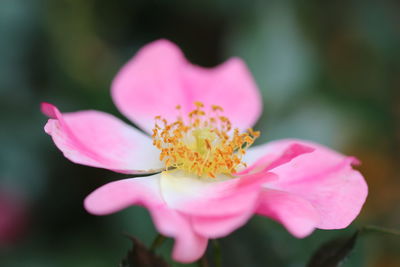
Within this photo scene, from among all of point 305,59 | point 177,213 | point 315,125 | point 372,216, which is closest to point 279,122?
point 315,125

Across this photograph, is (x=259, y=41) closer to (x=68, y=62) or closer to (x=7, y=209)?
(x=68, y=62)

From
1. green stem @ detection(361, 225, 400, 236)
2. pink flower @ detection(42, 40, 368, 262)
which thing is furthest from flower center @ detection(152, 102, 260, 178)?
green stem @ detection(361, 225, 400, 236)

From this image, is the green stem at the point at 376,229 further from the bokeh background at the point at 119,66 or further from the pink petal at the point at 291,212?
the bokeh background at the point at 119,66

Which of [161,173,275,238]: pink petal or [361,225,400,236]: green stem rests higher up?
[161,173,275,238]: pink petal

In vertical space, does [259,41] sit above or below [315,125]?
above

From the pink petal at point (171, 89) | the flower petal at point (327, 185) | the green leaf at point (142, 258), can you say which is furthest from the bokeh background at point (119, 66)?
the green leaf at point (142, 258)

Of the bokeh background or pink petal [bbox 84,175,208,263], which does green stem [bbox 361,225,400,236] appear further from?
the bokeh background
